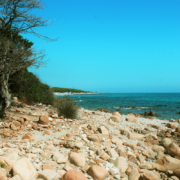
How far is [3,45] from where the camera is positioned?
4.93 metres

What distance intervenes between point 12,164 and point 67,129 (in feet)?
9.74

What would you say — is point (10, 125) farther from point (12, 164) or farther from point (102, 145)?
point (102, 145)

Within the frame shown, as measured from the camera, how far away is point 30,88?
38.1 ft

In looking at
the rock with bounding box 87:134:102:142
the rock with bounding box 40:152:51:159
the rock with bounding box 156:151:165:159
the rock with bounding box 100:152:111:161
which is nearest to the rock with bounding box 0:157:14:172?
the rock with bounding box 40:152:51:159

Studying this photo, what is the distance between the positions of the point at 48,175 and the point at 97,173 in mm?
904

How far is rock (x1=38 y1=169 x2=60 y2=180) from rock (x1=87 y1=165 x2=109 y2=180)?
0.65m

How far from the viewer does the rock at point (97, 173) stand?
3.23m

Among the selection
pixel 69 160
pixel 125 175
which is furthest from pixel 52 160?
pixel 125 175

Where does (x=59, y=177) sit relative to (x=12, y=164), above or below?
below

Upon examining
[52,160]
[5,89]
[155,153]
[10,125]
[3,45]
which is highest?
[3,45]

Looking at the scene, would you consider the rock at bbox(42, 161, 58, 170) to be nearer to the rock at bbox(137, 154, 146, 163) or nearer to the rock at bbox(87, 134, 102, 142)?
the rock at bbox(87, 134, 102, 142)

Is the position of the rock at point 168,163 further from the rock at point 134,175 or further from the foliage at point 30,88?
the foliage at point 30,88

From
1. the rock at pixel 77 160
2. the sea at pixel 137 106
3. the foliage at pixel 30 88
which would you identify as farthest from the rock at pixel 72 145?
the foliage at pixel 30 88

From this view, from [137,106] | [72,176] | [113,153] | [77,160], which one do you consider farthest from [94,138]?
[137,106]
